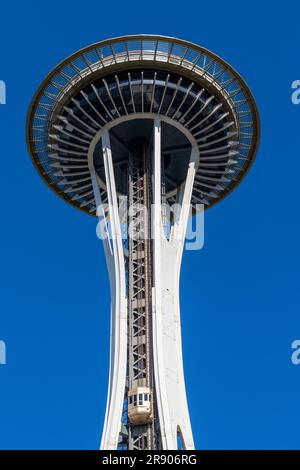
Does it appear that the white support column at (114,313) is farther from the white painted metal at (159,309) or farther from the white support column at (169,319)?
the white support column at (169,319)

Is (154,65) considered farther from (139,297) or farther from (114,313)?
(114,313)

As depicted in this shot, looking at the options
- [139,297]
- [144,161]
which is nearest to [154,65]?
[144,161]

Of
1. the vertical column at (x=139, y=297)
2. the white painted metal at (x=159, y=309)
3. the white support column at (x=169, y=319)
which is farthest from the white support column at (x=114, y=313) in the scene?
the white support column at (x=169, y=319)

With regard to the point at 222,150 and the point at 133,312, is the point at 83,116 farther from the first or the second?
the point at 133,312

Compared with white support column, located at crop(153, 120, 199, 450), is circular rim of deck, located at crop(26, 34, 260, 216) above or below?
above

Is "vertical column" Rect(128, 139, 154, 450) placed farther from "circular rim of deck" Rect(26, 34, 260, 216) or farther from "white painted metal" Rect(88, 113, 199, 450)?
"circular rim of deck" Rect(26, 34, 260, 216)

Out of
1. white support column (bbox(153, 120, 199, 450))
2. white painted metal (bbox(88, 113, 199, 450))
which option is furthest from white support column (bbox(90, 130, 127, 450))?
white support column (bbox(153, 120, 199, 450))
